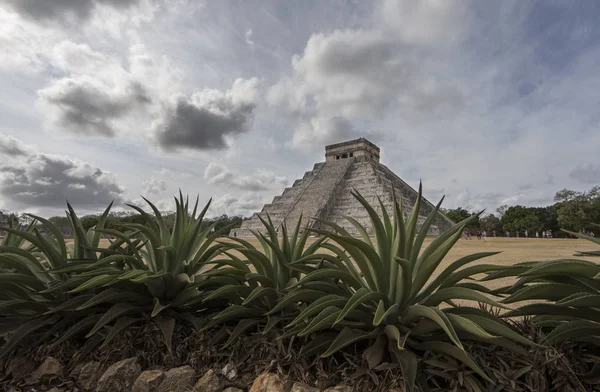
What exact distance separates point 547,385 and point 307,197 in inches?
1578

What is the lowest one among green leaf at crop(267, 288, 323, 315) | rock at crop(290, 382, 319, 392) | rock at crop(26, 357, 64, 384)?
rock at crop(26, 357, 64, 384)

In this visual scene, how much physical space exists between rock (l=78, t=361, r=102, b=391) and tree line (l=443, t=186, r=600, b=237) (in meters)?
49.6

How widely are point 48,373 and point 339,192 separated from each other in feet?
128

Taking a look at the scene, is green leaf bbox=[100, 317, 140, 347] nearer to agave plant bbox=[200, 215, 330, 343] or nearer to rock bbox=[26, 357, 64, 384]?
rock bbox=[26, 357, 64, 384]

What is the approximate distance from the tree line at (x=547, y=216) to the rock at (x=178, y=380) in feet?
163

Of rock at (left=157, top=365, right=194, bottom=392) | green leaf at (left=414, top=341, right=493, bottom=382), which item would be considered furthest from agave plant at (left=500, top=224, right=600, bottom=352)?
rock at (left=157, top=365, right=194, bottom=392)

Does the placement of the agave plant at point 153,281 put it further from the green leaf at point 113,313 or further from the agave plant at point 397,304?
the agave plant at point 397,304

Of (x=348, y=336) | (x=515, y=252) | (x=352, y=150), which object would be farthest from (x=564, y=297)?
(x=352, y=150)

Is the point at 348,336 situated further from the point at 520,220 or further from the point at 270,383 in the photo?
the point at 520,220

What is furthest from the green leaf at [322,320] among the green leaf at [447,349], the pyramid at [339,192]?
the pyramid at [339,192]

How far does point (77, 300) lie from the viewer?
2182 millimetres

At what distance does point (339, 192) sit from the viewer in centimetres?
4075

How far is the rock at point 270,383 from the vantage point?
1646 mm

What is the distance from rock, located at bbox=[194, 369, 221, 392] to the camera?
5.93ft
